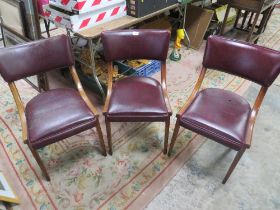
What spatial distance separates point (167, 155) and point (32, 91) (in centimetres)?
144

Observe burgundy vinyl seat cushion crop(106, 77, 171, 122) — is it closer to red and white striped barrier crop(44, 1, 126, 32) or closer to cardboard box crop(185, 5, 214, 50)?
red and white striped barrier crop(44, 1, 126, 32)

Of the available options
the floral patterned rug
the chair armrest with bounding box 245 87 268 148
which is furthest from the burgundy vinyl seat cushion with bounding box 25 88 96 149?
the chair armrest with bounding box 245 87 268 148

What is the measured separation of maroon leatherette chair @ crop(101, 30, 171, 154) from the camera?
4.94ft

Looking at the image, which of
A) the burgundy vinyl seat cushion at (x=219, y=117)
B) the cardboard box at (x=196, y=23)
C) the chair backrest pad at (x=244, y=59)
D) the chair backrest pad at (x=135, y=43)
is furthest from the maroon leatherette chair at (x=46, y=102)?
the cardboard box at (x=196, y=23)

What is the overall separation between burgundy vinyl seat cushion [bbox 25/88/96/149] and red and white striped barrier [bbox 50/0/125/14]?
2.06 ft

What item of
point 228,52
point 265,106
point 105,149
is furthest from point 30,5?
point 265,106

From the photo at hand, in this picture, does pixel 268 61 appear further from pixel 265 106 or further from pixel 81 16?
pixel 81 16

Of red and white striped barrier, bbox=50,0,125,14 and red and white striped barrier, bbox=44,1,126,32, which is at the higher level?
red and white striped barrier, bbox=50,0,125,14

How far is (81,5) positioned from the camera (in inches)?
67.0

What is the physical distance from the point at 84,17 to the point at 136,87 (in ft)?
2.25

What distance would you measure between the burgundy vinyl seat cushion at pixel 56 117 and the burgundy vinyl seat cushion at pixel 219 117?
2.04 feet

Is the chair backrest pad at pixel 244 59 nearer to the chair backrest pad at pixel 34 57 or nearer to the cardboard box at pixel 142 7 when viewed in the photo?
the cardboard box at pixel 142 7

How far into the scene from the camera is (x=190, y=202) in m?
1.47

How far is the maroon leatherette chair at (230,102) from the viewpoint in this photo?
4.56ft
